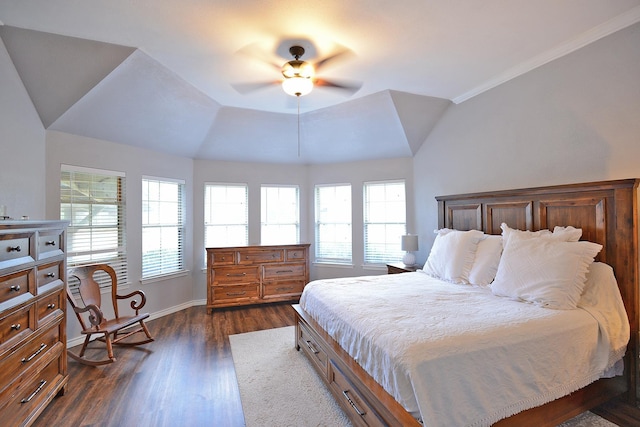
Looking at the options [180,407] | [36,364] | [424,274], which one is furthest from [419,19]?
[36,364]

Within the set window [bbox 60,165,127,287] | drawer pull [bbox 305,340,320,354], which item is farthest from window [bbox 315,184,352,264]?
window [bbox 60,165,127,287]

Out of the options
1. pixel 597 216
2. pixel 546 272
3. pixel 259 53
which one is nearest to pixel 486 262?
pixel 546 272

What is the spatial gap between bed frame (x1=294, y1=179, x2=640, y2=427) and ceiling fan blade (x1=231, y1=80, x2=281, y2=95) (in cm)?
248

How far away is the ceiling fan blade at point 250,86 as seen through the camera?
338 centimetres

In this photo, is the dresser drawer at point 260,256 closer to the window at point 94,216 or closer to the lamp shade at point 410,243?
the window at point 94,216

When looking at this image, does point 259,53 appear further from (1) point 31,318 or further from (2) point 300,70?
(1) point 31,318

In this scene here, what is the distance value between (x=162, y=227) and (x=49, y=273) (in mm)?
2341

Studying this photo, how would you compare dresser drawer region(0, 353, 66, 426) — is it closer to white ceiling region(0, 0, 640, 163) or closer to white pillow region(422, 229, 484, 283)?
white ceiling region(0, 0, 640, 163)

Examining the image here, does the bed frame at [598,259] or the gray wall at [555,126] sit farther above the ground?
the gray wall at [555,126]

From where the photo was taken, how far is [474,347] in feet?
5.41

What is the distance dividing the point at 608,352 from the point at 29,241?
3.95 meters

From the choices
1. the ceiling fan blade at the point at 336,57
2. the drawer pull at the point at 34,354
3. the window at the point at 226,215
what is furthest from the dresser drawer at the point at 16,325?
the window at the point at 226,215

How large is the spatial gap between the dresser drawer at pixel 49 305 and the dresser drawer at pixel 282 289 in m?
2.71

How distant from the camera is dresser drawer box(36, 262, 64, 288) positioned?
7.14 ft
